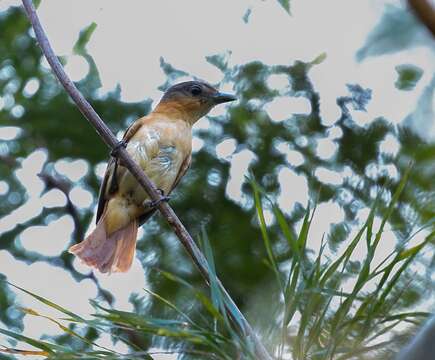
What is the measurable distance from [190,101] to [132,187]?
0.68 m

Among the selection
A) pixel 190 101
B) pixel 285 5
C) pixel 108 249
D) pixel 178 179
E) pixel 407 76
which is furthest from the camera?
pixel 190 101

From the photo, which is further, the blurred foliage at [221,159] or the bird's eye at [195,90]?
the bird's eye at [195,90]

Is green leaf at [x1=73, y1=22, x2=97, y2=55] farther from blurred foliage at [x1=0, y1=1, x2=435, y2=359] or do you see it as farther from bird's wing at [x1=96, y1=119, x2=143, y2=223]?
bird's wing at [x1=96, y1=119, x2=143, y2=223]

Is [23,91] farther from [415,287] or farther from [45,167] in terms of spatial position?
[415,287]

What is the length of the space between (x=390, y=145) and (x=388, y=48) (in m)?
2.14

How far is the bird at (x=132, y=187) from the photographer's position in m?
4.43

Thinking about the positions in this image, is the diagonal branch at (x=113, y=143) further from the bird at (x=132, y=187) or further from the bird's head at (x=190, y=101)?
the bird's head at (x=190, y=101)

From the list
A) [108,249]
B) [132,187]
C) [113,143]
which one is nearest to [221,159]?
[132,187]

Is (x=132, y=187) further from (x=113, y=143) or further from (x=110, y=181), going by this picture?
(x=113, y=143)

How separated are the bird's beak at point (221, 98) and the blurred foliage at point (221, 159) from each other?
49mm

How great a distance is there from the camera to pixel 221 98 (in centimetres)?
485

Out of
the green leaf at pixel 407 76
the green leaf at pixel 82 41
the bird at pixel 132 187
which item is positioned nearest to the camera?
the green leaf at pixel 407 76

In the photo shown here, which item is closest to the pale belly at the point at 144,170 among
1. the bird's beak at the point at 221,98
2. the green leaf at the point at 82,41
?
the bird's beak at the point at 221,98

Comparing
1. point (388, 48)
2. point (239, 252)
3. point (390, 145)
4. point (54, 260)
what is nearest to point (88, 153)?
point (54, 260)
